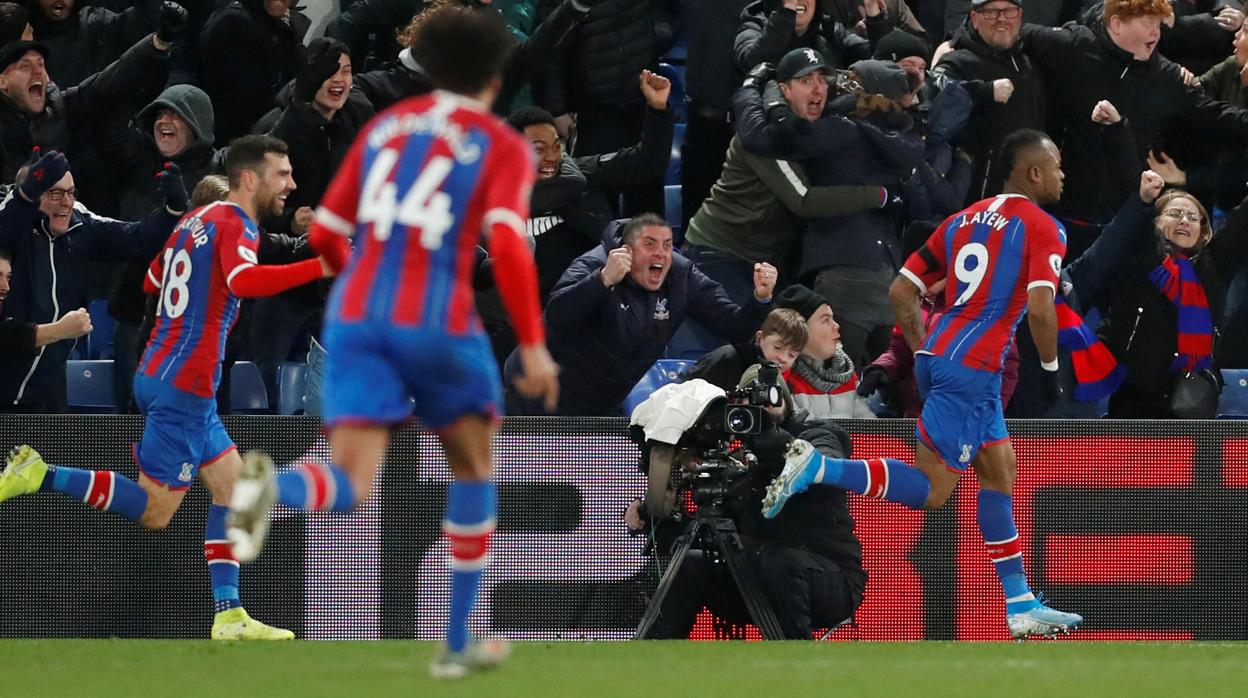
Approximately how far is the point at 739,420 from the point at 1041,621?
1604 millimetres

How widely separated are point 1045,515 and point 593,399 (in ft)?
7.53

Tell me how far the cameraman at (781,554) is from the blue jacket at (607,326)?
2.96 ft

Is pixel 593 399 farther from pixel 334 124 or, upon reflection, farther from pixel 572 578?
pixel 334 124

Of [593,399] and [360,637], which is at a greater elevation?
[593,399]

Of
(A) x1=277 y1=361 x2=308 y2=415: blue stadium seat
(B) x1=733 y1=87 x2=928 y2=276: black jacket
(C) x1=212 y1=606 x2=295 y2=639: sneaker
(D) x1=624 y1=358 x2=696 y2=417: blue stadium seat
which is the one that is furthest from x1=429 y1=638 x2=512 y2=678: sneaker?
(B) x1=733 y1=87 x2=928 y2=276: black jacket

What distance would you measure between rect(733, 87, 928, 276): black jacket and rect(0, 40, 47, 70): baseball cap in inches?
152

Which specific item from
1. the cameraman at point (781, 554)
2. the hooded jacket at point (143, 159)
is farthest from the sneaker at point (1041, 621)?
the hooded jacket at point (143, 159)

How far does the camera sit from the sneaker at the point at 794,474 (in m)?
8.05

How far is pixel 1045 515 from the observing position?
8945 millimetres

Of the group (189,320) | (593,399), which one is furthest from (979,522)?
(189,320)

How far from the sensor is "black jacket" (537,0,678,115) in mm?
10750

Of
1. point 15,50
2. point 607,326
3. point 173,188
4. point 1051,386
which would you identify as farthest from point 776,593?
point 15,50

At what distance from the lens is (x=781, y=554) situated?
26.9 feet

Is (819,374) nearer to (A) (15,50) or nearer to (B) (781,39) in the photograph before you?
(B) (781,39)
